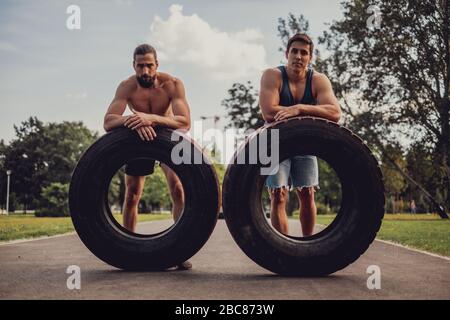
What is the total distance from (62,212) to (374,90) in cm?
2936

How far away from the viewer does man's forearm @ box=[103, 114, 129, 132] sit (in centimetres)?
483

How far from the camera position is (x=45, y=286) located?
13.0 ft

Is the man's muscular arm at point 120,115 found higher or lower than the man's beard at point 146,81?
lower

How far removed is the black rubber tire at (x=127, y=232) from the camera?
4660 millimetres

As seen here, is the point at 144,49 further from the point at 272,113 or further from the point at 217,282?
the point at 217,282

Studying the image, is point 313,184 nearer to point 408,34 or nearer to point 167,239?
point 167,239

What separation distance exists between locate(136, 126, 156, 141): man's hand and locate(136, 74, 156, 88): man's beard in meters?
0.79

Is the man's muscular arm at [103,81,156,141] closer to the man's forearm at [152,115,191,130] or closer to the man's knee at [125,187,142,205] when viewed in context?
the man's forearm at [152,115,191,130]

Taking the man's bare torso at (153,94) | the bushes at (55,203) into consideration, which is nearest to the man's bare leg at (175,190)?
the man's bare torso at (153,94)

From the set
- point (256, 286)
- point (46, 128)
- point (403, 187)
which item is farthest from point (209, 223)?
point (46, 128)

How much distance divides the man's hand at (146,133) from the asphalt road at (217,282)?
1.24 meters

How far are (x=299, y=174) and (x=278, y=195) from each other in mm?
321

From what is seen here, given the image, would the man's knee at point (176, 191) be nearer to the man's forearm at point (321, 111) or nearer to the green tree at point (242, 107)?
the man's forearm at point (321, 111)

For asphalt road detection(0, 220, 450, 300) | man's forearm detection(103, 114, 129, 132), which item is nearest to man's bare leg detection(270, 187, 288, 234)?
Result: asphalt road detection(0, 220, 450, 300)
